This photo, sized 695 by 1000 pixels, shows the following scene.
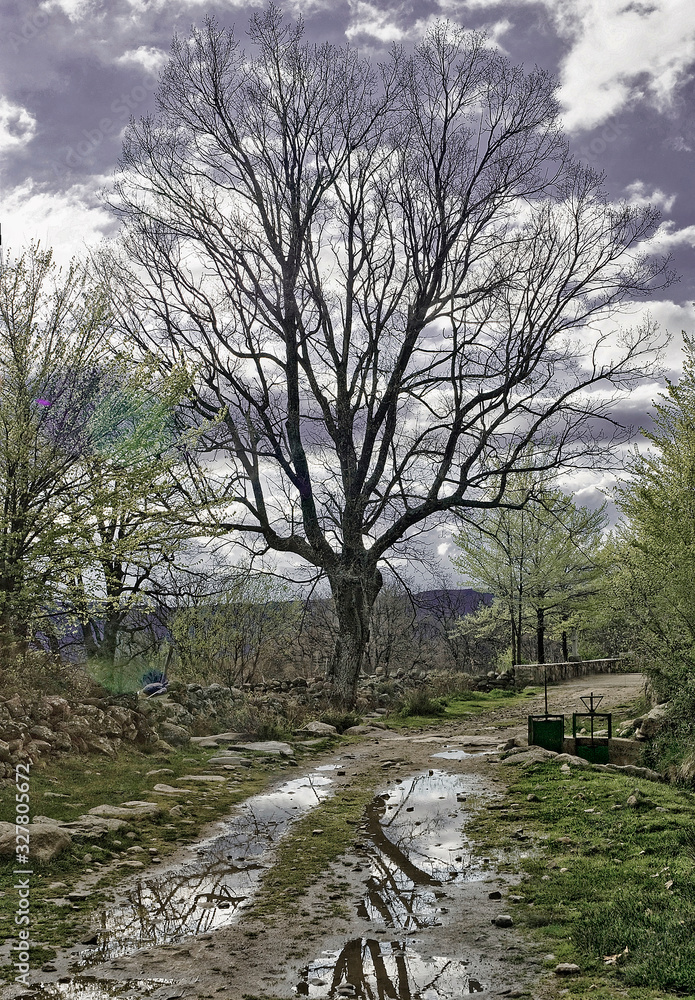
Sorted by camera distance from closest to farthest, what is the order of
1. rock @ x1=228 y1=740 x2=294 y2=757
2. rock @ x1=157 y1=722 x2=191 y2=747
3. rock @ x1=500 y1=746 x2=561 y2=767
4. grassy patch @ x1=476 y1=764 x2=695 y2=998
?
1. grassy patch @ x1=476 y1=764 x2=695 y2=998
2. rock @ x1=500 y1=746 x2=561 y2=767
3. rock @ x1=157 y1=722 x2=191 y2=747
4. rock @ x1=228 y1=740 x2=294 y2=757

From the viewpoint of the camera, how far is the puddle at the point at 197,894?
5.01 meters

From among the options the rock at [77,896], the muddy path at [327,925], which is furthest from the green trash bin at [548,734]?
the rock at [77,896]

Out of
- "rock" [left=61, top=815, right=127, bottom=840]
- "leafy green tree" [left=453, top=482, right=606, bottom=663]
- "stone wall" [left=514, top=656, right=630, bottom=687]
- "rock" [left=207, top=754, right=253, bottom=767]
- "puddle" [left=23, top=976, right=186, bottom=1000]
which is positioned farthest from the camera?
"leafy green tree" [left=453, top=482, right=606, bottom=663]

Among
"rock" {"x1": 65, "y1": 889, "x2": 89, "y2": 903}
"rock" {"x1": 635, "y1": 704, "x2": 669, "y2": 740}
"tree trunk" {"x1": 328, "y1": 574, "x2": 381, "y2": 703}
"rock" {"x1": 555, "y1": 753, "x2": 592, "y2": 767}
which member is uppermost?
"tree trunk" {"x1": 328, "y1": 574, "x2": 381, "y2": 703}

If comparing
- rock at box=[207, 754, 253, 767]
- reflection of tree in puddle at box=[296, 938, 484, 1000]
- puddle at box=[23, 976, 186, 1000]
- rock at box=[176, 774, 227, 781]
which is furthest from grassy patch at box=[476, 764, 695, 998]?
rock at box=[207, 754, 253, 767]

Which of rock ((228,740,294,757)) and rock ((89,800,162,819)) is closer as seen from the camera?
rock ((89,800,162,819))

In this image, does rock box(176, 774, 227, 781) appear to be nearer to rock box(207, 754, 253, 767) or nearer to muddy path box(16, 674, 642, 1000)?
rock box(207, 754, 253, 767)

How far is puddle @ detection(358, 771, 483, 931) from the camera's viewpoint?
544 cm

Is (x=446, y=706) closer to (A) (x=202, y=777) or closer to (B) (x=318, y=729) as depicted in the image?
(B) (x=318, y=729)

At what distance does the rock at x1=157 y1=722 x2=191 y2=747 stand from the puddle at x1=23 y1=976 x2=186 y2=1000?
7014mm

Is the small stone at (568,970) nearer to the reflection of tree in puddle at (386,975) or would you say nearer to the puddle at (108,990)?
the reflection of tree in puddle at (386,975)

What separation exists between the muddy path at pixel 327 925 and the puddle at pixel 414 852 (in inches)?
0.7

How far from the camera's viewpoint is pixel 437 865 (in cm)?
646

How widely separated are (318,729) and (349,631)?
3.82m
